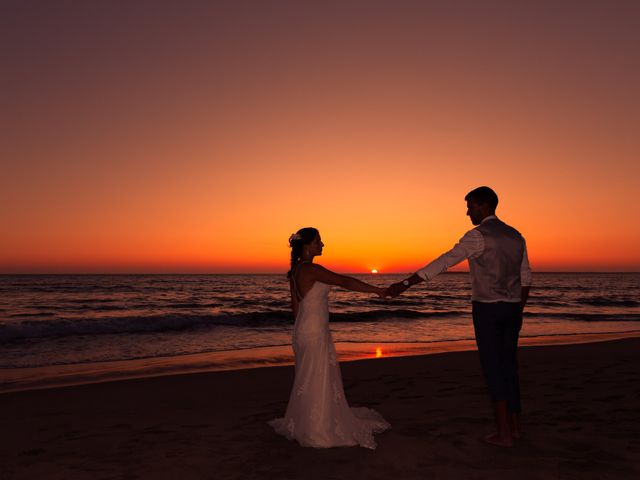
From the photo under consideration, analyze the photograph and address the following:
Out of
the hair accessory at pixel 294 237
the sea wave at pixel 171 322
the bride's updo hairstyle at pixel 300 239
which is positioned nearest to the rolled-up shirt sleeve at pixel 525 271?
the bride's updo hairstyle at pixel 300 239

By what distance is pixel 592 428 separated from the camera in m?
5.63

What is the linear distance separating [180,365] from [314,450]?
7771 millimetres

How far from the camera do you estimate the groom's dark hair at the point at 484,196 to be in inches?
199

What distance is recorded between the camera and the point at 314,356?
568cm

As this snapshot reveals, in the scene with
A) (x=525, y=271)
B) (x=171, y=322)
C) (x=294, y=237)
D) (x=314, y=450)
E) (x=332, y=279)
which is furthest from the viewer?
(x=171, y=322)

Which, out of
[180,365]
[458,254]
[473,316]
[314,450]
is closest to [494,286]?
[473,316]

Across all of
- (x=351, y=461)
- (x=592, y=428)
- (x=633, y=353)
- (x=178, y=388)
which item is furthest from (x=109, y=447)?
(x=633, y=353)

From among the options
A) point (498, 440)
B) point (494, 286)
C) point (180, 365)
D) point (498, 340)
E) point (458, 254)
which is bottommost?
point (180, 365)

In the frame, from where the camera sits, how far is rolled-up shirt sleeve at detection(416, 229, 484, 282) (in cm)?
487

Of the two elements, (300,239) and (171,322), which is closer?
(300,239)

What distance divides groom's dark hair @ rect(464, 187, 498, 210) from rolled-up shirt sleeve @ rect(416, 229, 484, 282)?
0.35 meters

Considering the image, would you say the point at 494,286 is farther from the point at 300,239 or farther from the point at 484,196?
the point at 300,239

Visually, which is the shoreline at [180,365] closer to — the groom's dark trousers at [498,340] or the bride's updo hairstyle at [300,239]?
the bride's updo hairstyle at [300,239]

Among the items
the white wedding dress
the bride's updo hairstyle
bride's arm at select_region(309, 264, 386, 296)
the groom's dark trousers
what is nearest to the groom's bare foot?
the groom's dark trousers
